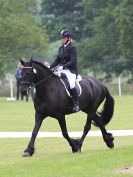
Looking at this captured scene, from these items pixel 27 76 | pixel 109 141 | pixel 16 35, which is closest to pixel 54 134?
pixel 109 141

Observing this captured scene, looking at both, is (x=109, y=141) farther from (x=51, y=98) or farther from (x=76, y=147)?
(x=51, y=98)

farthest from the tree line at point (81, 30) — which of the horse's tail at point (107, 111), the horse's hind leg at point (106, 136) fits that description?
the horse's hind leg at point (106, 136)

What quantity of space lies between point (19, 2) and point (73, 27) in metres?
19.3

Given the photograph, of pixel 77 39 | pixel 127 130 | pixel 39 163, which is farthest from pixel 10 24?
pixel 39 163

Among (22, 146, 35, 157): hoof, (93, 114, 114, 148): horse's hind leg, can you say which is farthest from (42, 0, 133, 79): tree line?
(22, 146, 35, 157): hoof

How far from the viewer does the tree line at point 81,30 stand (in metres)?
61.2

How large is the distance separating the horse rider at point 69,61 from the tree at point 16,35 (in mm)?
41426

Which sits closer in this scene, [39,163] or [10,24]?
[39,163]

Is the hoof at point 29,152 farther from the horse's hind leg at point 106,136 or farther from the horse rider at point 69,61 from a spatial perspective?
the horse's hind leg at point 106,136

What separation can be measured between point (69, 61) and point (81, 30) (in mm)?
70486

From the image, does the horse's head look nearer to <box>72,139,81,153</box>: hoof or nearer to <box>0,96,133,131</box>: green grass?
<box>72,139,81,153</box>: hoof

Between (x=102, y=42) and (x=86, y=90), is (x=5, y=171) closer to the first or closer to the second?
(x=86, y=90)

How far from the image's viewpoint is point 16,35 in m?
60.3

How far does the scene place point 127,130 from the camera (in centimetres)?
2336
